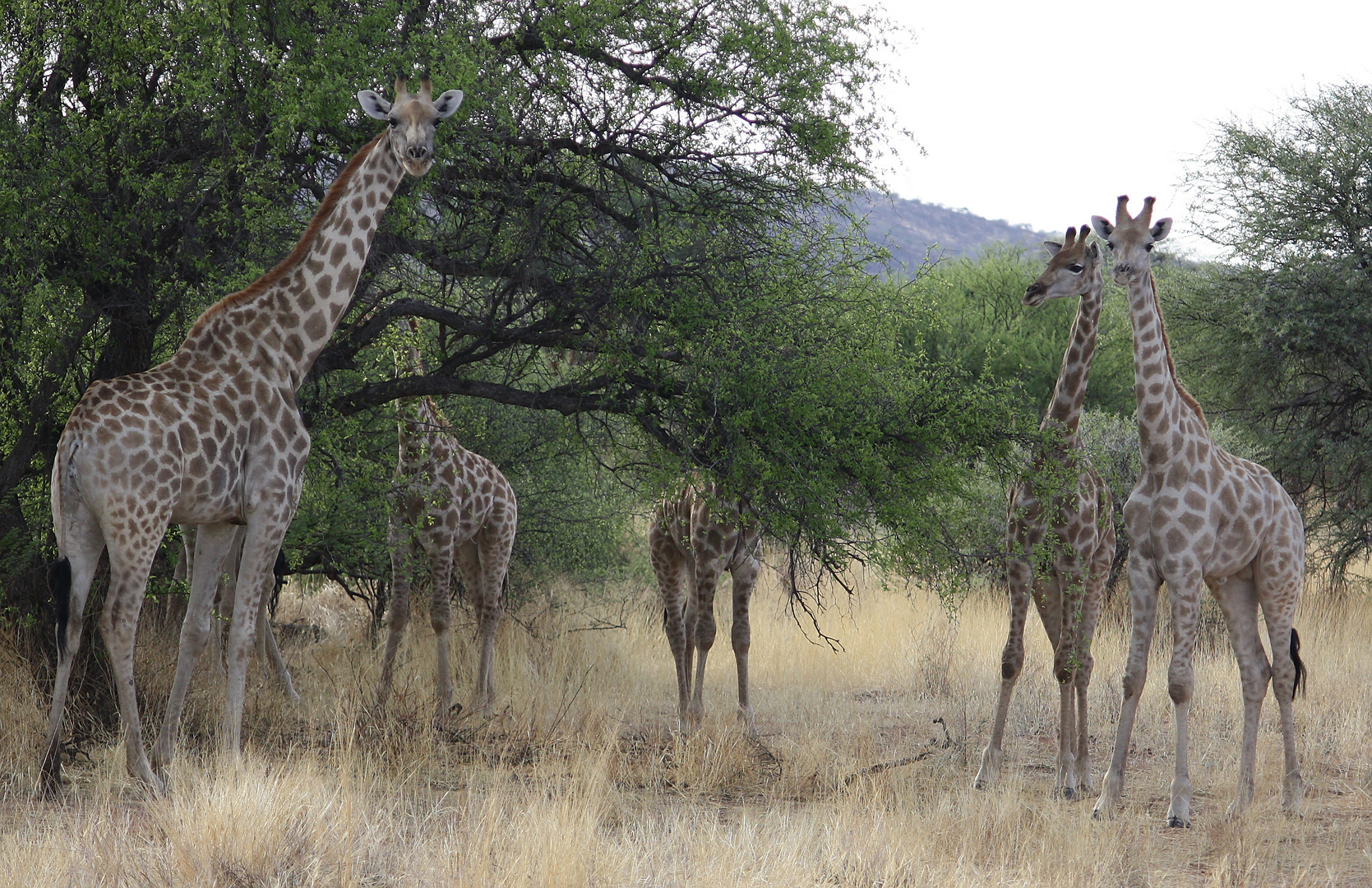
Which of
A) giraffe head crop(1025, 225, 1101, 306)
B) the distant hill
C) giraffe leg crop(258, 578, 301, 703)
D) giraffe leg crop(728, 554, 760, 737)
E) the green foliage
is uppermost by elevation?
the distant hill

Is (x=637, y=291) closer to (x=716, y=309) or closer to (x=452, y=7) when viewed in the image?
(x=716, y=309)

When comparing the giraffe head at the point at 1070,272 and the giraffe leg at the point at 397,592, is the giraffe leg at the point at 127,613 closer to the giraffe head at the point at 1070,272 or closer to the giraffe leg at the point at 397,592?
the giraffe leg at the point at 397,592

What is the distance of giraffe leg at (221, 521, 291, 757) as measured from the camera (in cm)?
593

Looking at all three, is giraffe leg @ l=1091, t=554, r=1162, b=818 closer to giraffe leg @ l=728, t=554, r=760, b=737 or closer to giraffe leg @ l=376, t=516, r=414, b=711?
giraffe leg @ l=728, t=554, r=760, b=737

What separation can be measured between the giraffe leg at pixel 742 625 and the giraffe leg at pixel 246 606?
3621 mm

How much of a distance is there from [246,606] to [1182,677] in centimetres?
496

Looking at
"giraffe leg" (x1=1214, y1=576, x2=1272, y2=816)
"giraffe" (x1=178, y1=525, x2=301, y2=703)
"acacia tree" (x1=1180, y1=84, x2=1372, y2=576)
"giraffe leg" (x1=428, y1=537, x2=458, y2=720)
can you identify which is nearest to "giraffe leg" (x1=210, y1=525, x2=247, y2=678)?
"giraffe" (x1=178, y1=525, x2=301, y2=703)

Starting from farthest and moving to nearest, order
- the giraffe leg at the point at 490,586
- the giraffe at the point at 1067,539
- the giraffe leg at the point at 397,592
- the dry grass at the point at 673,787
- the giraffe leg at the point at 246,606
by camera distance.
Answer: the giraffe leg at the point at 490,586
the giraffe leg at the point at 397,592
the giraffe at the point at 1067,539
the giraffe leg at the point at 246,606
the dry grass at the point at 673,787

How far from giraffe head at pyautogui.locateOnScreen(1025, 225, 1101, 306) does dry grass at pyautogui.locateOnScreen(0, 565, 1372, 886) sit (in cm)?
290

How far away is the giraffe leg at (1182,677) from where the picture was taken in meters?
6.05

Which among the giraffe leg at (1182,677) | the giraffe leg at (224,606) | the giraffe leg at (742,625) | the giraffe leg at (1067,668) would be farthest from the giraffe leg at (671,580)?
the giraffe leg at (1182,677)

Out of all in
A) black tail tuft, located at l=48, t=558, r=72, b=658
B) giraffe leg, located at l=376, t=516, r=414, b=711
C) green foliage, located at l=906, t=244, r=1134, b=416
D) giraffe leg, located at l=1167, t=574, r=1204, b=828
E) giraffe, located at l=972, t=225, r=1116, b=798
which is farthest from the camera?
green foliage, located at l=906, t=244, r=1134, b=416

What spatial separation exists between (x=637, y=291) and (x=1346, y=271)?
978 centimetres

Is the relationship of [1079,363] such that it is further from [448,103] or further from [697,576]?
[448,103]
